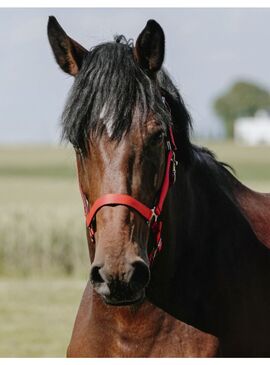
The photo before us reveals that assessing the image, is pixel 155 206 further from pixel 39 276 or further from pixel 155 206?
pixel 39 276

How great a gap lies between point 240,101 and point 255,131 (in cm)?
4877

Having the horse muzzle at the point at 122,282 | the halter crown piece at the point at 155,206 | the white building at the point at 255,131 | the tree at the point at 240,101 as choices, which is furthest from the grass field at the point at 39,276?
the tree at the point at 240,101

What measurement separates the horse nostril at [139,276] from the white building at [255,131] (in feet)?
270

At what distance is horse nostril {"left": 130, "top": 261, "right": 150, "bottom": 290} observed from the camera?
3.68 metres

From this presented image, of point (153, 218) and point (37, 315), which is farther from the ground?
point (153, 218)

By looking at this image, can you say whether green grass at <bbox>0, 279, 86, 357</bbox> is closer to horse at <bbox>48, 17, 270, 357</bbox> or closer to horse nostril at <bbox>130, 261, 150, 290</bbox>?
horse at <bbox>48, 17, 270, 357</bbox>

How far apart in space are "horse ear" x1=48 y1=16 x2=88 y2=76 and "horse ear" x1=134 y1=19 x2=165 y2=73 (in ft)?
0.95

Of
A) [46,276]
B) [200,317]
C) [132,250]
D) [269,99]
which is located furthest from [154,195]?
[269,99]

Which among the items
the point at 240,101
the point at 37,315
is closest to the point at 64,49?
the point at 37,315

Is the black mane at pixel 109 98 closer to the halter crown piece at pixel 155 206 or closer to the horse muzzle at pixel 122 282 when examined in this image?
the halter crown piece at pixel 155 206

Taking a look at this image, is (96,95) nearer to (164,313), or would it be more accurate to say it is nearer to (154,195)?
(154,195)

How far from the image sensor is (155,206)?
13.3 feet

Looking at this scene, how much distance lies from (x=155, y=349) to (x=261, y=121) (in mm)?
86774

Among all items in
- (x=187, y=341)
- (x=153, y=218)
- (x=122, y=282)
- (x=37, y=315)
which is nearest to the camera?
(x=122, y=282)
